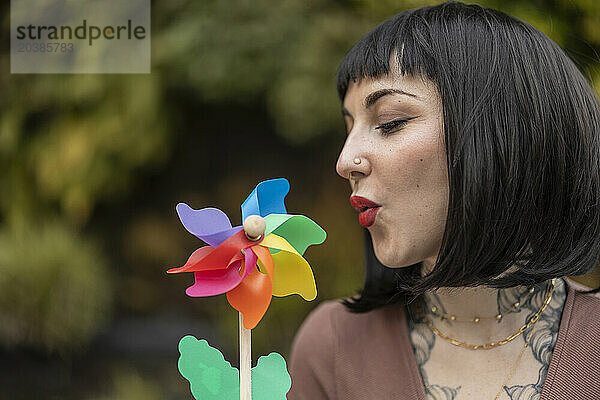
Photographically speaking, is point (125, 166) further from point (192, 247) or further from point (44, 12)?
point (44, 12)

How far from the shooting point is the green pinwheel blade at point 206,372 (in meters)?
0.60

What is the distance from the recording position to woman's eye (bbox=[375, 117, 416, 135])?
0.71 metres

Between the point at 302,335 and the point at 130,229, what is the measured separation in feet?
1.96

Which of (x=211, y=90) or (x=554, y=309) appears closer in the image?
(x=554, y=309)

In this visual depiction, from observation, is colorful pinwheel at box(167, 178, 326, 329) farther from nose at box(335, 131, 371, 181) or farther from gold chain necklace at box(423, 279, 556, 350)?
gold chain necklace at box(423, 279, 556, 350)

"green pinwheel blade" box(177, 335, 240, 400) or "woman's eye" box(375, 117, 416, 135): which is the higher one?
"woman's eye" box(375, 117, 416, 135)

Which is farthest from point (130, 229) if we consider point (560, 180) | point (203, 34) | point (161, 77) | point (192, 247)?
point (560, 180)

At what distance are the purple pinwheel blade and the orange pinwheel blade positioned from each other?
0.12ft

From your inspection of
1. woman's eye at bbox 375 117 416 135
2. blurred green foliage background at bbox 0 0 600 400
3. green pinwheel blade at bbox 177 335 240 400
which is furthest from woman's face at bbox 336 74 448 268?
blurred green foliage background at bbox 0 0 600 400

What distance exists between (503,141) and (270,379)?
37 cm

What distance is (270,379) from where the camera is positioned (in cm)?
62

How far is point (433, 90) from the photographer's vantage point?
2.31 ft

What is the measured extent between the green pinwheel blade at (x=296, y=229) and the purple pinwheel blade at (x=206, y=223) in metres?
0.05

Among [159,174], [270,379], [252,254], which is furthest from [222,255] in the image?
[159,174]
